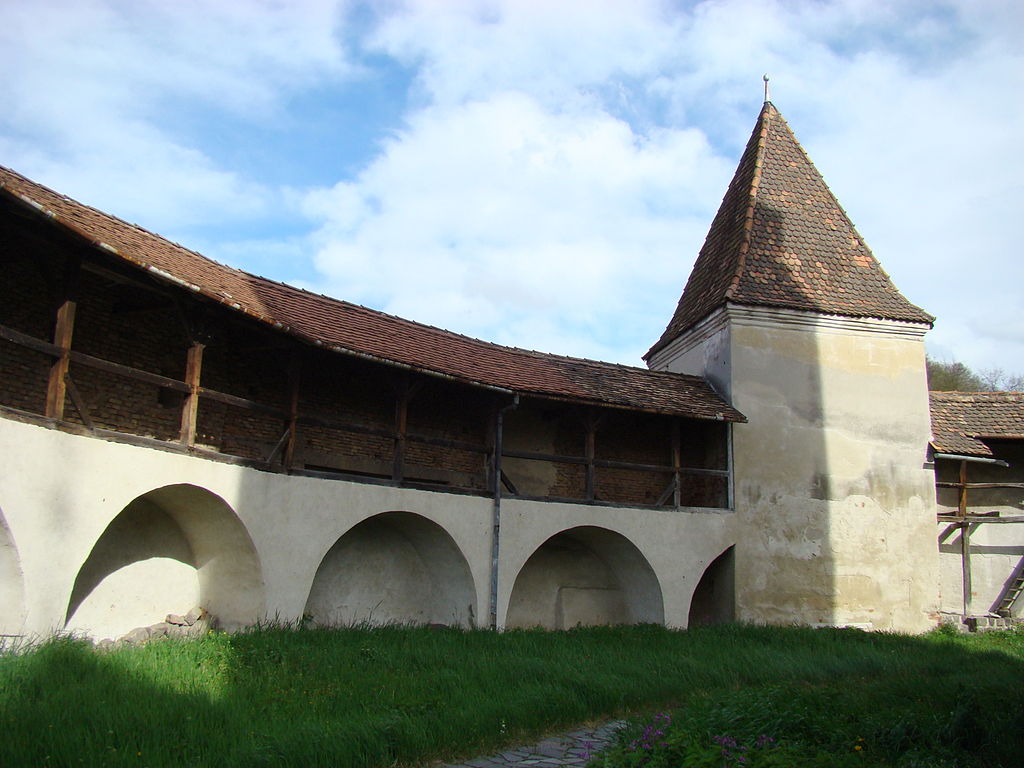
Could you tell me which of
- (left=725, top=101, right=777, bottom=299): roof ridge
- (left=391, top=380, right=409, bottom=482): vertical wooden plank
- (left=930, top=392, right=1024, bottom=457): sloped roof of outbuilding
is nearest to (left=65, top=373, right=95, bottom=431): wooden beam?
(left=391, top=380, right=409, bottom=482): vertical wooden plank

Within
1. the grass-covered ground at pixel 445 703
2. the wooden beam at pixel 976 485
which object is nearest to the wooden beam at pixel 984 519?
the wooden beam at pixel 976 485

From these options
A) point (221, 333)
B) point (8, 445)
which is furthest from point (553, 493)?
point (8, 445)

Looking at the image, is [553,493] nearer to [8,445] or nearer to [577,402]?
[577,402]

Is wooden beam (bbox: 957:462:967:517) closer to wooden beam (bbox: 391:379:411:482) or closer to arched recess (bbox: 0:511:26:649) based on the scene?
wooden beam (bbox: 391:379:411:482)

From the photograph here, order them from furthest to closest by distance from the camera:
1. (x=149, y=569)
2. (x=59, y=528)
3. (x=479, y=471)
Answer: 1. (x=479, y=471)
2. (x=149, y=569)
3. (x=59, y=528)

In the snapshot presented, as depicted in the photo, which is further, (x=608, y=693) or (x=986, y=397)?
(x=986, y=397)

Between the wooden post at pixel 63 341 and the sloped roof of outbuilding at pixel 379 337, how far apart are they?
44 cm

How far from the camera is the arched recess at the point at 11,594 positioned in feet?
25.3

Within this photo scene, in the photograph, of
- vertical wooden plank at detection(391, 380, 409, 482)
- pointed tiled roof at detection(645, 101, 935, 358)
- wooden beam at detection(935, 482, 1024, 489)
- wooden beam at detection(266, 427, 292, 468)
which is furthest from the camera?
wooden beam at detection(935, 482, 1024, 489)

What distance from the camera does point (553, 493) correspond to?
1516 centimetres

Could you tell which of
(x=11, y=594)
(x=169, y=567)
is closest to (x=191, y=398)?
(x=169, y=567)

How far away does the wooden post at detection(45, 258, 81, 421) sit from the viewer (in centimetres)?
816

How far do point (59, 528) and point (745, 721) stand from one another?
5.91m

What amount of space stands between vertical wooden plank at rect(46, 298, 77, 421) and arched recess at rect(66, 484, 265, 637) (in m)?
1.83
